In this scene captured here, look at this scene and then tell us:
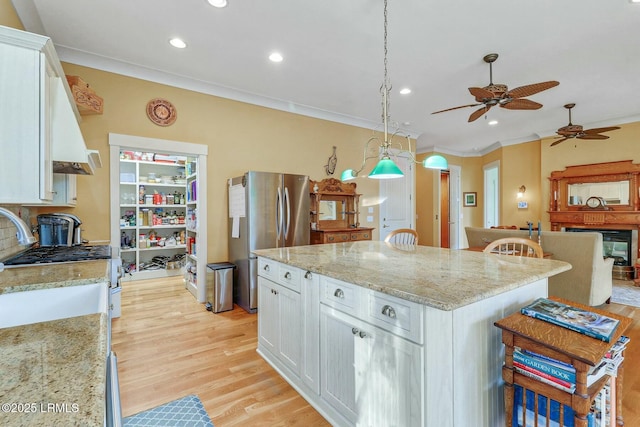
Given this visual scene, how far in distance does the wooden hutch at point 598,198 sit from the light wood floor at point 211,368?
2.52 m

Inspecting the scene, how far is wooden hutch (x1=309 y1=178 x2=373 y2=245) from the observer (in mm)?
4379

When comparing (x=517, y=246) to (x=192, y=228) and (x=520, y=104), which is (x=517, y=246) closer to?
(x=520, y=104)

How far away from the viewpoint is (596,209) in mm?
5637

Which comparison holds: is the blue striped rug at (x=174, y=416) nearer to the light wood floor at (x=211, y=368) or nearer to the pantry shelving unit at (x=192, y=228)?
the light wood floor at (x=211, y=368)

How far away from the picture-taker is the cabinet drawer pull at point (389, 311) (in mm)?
1278

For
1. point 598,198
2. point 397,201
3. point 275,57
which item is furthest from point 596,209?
point 275,57

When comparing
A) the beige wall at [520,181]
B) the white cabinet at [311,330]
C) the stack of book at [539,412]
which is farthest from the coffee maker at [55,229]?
the beige wall at [520,181]

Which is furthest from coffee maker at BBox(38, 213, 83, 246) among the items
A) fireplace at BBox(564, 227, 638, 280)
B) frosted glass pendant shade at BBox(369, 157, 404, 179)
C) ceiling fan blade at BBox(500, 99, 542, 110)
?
fireplace at BBox(564, 227, 638, 280)

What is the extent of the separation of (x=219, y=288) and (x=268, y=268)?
5.12ft

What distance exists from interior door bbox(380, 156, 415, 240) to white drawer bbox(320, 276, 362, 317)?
421 cm

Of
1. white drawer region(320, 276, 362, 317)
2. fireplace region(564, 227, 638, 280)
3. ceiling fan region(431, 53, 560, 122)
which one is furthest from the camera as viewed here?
fireplace region(564, 227, 638, 280)

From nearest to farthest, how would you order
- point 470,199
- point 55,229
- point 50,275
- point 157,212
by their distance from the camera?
point 50,275 < point 55,229 < point 157,212 < point 470,199

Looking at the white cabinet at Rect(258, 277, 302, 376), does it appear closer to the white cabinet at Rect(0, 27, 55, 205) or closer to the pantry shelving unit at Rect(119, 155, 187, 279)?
the white cabinet at Rect(0, 27, 55, 205)

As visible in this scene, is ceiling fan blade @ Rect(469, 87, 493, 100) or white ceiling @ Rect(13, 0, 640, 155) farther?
ceiling fan blade @ Rect(469, 87, 493, 100)
